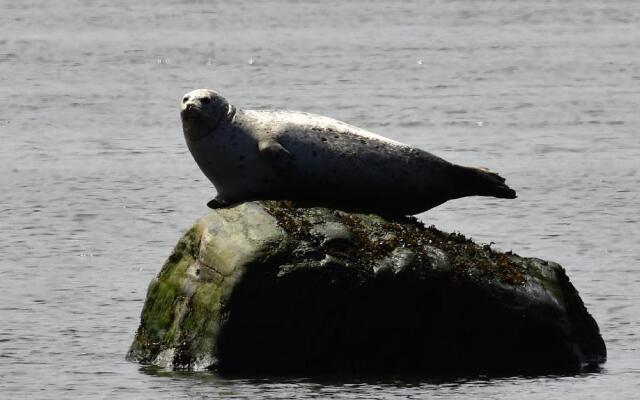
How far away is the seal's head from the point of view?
920 centimetres

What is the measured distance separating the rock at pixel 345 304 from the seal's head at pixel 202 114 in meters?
0.67

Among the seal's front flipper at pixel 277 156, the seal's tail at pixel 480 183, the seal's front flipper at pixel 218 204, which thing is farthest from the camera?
the seal's tail at pixel 480 183

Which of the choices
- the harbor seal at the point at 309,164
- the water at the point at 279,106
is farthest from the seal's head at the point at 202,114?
the water at the point at 279,106

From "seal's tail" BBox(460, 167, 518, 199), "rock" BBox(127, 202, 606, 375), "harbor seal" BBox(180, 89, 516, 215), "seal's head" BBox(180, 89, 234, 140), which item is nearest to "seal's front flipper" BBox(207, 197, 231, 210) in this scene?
"harbor seal" BBox(180, 89, 516, 215)

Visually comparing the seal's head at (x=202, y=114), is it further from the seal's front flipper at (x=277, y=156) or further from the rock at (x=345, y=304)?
the rock at (x=345, y=304)

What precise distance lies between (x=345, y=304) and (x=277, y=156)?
3.51 ft

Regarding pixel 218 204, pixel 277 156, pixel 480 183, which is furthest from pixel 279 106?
pixel 277 156

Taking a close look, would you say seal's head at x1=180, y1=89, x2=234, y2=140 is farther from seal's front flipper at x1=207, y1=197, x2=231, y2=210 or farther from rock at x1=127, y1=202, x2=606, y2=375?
rock at x1=127, y1=202, x2=606, y2=375

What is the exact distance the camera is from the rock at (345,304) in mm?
8352

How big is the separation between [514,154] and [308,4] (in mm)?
15190

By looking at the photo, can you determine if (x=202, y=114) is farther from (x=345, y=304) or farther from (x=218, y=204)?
(x=345, y=304)

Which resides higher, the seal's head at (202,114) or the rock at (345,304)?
the seal's head at (202,114)

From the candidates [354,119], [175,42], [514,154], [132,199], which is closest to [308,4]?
[175,42]

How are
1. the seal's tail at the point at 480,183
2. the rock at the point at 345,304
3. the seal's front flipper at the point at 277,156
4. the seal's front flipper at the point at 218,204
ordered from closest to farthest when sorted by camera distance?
the rock at the point at 345,304, the seal's front flipper at the point at 277,156, the seal's front flipper at the point at 218,204, the seal's tail at the point at 480,183
